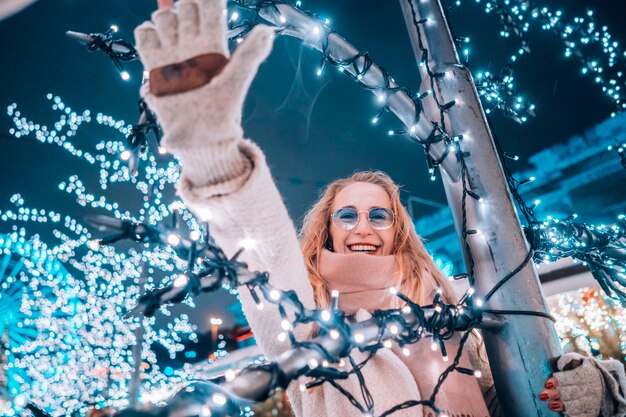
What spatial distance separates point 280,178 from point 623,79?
6279mm

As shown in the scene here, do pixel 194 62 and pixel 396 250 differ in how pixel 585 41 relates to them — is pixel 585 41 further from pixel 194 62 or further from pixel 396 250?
pixel 194 62

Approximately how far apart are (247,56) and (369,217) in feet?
5.12

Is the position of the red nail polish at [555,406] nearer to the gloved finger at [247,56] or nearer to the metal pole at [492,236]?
the metal pole at [492,236]

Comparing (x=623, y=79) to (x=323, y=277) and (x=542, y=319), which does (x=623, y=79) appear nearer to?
(x=542, y=319)

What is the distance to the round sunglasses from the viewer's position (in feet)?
7.38

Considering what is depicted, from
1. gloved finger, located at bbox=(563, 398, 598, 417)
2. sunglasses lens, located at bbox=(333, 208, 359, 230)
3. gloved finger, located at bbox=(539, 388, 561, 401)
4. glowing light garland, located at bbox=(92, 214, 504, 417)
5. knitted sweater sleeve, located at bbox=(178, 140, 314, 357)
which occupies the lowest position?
gloved finger, located at bbox=(563, 398, 598, 417)

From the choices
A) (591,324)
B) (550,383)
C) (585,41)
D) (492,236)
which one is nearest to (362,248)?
(492,236)

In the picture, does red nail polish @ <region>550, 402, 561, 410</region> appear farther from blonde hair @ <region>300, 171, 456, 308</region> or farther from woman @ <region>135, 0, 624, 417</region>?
blonde hair @ <region>300, 171, 456, 308</region>

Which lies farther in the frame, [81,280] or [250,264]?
[81,280]

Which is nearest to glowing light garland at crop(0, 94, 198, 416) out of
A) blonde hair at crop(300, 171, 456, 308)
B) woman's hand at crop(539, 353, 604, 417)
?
blonde hair at crop(300, 171, 456, 308)

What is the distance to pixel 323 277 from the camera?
1996 millimetres

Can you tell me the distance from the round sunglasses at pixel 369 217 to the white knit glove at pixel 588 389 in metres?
1.07

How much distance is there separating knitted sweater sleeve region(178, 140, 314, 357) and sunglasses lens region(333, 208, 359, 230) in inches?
31.7

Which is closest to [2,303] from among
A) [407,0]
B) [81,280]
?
[81,280]
